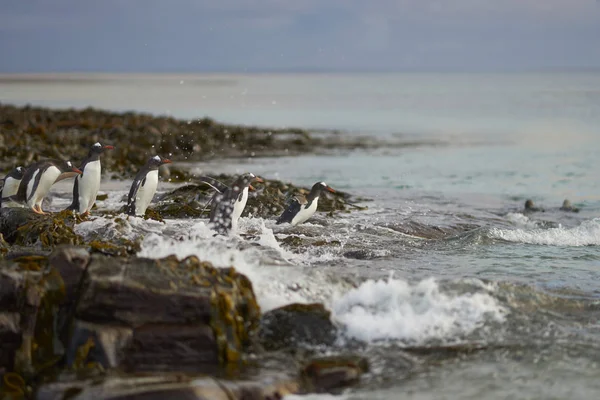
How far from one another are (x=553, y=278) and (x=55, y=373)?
5.59 meters

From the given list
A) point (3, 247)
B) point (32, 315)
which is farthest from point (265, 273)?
point (3, 247)

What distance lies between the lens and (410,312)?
7.54m

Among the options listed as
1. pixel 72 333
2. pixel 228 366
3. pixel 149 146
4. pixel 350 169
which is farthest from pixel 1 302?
pixel 149 146

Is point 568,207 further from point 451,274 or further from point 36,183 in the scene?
point 36,183

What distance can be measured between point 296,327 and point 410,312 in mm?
1110

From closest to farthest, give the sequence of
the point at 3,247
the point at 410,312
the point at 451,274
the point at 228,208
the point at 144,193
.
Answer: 1. the point at 410,312
2. the point at 3,247
3. the point at 451,274
4. the point at 228,208
5. the point at 144,193

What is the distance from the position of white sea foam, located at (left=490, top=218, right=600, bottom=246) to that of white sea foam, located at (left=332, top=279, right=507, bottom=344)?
4.03m

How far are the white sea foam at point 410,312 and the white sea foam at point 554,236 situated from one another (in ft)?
13.2

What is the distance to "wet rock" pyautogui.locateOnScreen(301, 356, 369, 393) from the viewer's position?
20.5 ft

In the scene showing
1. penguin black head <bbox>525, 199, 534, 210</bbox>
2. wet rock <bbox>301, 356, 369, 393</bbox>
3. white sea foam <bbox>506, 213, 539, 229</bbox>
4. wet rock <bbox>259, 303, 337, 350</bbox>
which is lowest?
wet rock <bbox>301, 356, 369, 393</bbox>

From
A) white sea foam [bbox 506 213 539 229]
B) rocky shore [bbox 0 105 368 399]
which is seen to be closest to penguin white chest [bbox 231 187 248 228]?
rocky shore [bbox 0 105 368 399]

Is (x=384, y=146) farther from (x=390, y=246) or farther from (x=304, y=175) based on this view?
(x=390, y=246)

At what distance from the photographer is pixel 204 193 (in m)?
13.4

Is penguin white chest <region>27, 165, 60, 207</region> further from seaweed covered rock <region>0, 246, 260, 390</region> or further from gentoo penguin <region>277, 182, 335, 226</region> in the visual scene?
seaweed covered rock <region>0, 246, 260, 390</region>
